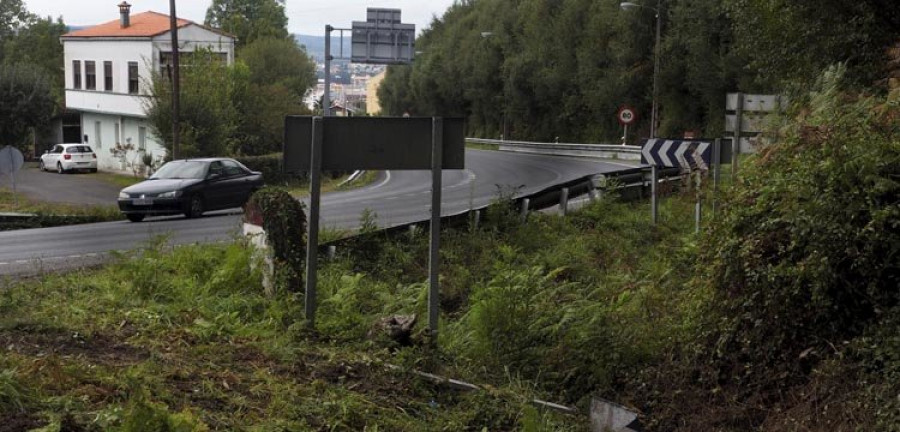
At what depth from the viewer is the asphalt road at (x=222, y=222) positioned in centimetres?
1507

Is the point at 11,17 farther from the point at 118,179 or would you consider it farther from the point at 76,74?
the point at 118,179

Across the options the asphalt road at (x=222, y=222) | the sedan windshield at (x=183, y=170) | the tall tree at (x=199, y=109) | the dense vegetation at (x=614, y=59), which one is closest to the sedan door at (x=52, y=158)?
the tall tree at (x=199, y=109)

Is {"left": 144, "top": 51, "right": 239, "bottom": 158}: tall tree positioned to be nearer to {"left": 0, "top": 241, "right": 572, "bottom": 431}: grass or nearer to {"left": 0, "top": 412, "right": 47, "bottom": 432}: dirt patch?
{"left": 0, "top": 241, "right": 572, "bottom": 431}: grass

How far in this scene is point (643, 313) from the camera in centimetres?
993

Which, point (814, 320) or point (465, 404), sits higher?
point (814, 320)

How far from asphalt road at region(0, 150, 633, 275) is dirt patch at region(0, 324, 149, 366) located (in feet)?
14.1

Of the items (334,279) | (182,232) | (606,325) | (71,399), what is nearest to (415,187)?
(182,232)

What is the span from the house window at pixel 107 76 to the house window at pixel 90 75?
1.21 m

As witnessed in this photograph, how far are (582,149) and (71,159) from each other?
27.6m

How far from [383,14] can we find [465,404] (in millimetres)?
39137

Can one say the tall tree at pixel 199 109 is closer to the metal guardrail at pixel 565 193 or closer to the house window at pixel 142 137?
the house window at pixel 142 137

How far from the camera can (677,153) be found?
17.9m

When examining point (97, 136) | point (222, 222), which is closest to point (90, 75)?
point (97, 136)

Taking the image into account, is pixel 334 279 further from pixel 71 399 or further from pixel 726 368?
pixel 71 399
